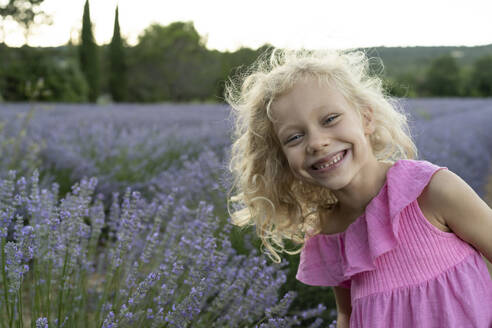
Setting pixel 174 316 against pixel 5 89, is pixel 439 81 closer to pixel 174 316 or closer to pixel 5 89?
pixel 5 89

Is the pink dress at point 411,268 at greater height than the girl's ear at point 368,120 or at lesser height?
lesser

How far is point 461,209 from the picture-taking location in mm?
Result: 1361

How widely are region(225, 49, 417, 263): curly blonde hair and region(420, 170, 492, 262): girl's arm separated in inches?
13.0

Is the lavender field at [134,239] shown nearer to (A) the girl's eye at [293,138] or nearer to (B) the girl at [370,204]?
(B) the girl at [370,204]

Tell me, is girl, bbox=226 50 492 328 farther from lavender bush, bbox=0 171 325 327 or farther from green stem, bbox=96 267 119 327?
green stem, bbox=96 267 119 327

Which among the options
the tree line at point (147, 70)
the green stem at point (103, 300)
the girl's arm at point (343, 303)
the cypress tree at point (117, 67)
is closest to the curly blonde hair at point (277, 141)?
the girl's arm at point (343, 303)

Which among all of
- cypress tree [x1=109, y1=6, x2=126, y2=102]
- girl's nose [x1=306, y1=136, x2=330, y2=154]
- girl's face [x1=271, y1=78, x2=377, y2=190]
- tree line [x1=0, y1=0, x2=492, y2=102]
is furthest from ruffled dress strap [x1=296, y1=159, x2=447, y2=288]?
cypress tree [x1=109, y1=6, x2=126, y2=102]

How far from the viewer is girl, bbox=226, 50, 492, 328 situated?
54.7 inches

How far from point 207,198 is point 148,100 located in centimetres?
3253

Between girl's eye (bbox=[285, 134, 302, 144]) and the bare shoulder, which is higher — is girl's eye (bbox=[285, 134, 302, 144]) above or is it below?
above

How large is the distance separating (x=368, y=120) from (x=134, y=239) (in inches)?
40.6

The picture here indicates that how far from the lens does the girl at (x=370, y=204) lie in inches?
54.7

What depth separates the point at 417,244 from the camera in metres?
1.43

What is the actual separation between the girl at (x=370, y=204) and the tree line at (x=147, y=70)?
1622 cm
